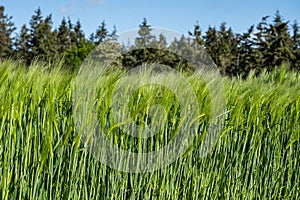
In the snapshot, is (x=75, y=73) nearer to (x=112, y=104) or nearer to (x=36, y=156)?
(x=112, y=104)

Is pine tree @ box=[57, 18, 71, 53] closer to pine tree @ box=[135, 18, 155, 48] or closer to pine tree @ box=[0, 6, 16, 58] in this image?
pine tree @ box=[0, 6, 16, 58]

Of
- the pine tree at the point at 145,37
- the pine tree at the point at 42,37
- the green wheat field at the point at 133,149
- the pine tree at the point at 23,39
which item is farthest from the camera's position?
the pine tree at the point at 23,39

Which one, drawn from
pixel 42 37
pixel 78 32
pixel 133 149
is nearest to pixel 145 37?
pixel 133 149

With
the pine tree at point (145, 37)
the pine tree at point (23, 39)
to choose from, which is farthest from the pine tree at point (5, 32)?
the pine tree at point (145, 37)

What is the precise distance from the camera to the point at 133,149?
2039 millimetres

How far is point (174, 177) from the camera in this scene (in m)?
2.15

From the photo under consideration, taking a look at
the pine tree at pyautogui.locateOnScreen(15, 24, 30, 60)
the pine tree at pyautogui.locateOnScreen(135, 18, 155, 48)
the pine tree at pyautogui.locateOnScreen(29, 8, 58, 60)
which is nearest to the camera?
the pine tree at pyautogui.locateOnScreen(135, 18, 155, 48)

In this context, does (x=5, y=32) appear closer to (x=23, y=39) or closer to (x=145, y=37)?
(x=23, y=39)

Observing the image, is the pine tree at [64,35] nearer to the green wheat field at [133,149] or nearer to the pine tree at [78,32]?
the pine tree at [78,32]

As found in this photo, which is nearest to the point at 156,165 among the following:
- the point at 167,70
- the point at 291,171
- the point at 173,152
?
Answer: the point at 173,152

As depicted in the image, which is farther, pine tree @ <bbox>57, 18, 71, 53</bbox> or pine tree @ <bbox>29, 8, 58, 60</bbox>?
pine tree @ <bbox>57, 18, 71, 53</bbox>

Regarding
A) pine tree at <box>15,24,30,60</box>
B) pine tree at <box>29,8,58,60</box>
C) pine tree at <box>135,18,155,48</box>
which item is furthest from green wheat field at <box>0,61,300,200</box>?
pine tree at <box>15,24,30,60</box>

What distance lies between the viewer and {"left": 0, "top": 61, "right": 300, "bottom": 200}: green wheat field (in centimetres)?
188

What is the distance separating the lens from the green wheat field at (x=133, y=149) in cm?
188
